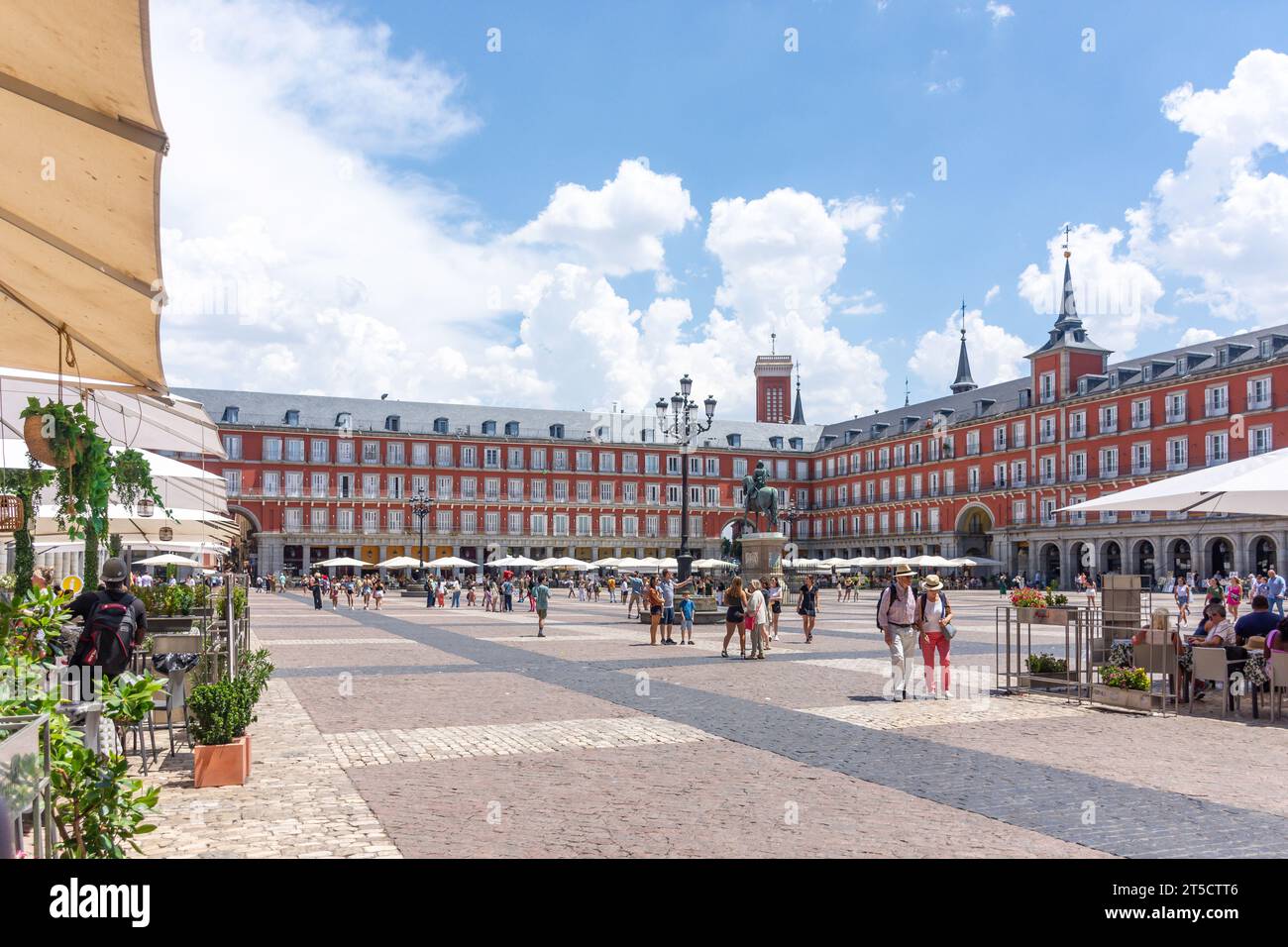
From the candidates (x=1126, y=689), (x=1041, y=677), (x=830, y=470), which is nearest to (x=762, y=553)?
(x=1041, y=677)

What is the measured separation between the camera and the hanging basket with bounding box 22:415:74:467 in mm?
6434

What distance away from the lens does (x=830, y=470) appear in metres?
86.3

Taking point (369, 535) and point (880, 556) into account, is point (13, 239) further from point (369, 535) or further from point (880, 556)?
point (880, 556)

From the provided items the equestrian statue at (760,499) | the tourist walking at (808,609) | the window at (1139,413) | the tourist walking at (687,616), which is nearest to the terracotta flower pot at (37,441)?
the tourist walking at (687,616)

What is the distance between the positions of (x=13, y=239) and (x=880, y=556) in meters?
77.2

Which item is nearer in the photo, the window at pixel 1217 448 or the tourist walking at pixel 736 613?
the tourist walking at pixel 736 613

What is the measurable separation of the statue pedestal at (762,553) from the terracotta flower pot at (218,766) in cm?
2321

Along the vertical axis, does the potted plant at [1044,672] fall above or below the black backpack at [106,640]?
below

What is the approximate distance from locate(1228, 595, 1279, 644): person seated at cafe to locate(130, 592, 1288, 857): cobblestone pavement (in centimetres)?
94

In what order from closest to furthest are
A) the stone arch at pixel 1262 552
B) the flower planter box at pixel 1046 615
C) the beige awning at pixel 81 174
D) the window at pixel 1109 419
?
Answer: 1. the beige awning at pixel 81 174
2. the flower planter box at pixel 1046 615
3. the stone arch at pixel 1262 552
4. the window at pixel 1109 419

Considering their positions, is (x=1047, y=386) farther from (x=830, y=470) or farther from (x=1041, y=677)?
(x=1041, y=677)

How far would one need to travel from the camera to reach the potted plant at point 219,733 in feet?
23.8

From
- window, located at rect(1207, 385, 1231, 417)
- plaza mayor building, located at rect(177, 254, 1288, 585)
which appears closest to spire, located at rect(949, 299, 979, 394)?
plaza mayor building, located at rect(177, 254, 1288, 585)

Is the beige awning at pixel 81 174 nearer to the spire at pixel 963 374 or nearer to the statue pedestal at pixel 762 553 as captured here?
the statue pedestal at pixel 762 553
